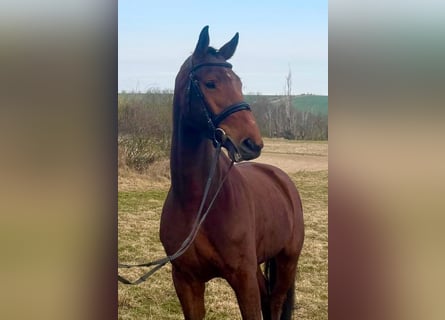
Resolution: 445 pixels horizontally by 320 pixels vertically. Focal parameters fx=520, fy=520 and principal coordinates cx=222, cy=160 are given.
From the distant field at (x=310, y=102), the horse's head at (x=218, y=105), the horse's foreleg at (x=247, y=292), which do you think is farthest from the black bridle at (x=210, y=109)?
the horse's foreleg at (x=247, y=292)

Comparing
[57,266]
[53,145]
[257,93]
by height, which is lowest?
[57,266]

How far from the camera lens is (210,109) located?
117cm

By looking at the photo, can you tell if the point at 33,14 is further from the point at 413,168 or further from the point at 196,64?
the point at 413,168

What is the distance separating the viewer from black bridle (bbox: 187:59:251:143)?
1151 millimetres

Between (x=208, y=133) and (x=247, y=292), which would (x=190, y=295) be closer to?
(x=247, y=292)

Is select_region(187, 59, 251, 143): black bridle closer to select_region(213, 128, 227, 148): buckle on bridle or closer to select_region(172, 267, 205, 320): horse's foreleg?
select_region(213, 128, 227, 148): buckle on bridle

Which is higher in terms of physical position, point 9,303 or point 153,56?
point 153,56

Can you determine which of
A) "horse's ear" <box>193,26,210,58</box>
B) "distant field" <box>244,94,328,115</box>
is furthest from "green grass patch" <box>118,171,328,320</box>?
"horse's ear" <box>193,26,210,58</box>

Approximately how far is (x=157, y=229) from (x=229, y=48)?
1.60ft

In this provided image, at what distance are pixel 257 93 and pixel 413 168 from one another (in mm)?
427

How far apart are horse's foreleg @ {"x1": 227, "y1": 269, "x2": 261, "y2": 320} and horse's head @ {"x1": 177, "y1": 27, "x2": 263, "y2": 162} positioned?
0.28 m

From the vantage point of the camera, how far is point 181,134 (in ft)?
4.03

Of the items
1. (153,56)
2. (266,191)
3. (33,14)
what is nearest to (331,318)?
(266,191)

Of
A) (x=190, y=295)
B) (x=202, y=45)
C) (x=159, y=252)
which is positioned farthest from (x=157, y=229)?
(x=202, y=45)
